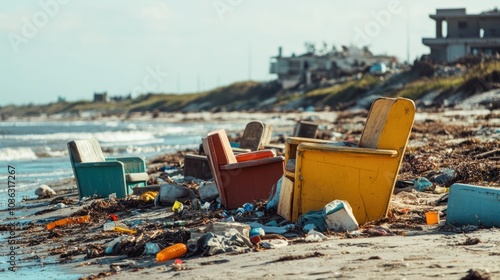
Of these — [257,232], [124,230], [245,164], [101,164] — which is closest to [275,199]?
[245,164]

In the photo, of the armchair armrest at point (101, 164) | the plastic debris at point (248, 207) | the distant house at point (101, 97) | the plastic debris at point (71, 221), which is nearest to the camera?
the plastic debris at point (248, 207)

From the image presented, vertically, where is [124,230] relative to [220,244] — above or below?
below

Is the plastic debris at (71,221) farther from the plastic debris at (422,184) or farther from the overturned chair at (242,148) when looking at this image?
the plastic debris at (422,184)

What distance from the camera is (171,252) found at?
287 inches

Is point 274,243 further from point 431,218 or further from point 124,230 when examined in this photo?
point 124,230

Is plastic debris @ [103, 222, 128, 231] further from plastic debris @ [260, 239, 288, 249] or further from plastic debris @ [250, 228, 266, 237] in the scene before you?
plastic debris @ [260, 239, 288, 249]

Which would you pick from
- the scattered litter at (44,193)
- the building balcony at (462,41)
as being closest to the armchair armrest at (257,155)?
the scattered litter at (44,193)

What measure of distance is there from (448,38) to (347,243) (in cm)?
5364

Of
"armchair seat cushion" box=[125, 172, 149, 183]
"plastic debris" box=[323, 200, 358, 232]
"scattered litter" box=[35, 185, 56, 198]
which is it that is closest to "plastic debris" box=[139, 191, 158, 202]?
"armchair seat cushion" box=[125, 172, 149, 183]

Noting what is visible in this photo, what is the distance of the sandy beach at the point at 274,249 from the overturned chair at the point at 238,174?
0.28 metres

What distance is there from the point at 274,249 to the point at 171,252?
2.68ft

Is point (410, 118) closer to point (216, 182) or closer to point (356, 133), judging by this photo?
point (216, 182)

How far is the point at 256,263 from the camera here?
21.9ft

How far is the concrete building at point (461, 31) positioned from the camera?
58.1m
